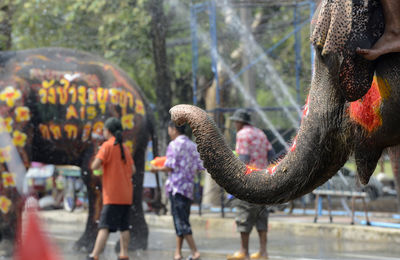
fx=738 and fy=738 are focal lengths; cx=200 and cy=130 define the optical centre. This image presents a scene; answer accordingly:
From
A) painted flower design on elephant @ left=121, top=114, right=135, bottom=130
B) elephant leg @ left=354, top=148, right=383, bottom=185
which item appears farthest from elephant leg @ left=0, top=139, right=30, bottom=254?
elephant leg @ left=354, top=148, right=383, bottom=185

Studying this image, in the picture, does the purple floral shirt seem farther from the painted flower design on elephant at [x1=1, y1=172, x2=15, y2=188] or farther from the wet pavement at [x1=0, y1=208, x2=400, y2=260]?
the painted flower design on elephant at [x1=1, y1=172, x2=15, y2=188]

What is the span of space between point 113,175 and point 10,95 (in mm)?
1722

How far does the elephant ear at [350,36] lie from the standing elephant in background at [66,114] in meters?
5.78

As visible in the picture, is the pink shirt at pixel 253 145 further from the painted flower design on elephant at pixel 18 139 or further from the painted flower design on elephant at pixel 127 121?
the painted flower design on elephant at pixel 18 139

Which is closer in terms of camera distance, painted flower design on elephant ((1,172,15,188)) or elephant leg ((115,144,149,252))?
painted flower design on elephant ((1,172,15,188))

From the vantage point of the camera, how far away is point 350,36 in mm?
2877

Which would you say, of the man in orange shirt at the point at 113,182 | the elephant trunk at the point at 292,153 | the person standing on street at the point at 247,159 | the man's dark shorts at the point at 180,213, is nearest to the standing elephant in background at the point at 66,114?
the man in orange shirt at the point at 113,182

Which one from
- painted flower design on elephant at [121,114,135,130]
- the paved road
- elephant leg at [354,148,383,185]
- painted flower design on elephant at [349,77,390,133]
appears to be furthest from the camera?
painted flower design on elephant at [121,114,135,130]

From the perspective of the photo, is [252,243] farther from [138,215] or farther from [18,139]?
[18,139]

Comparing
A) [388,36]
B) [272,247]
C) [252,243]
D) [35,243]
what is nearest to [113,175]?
[272,247]

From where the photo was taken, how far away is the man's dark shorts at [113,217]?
7449 mm

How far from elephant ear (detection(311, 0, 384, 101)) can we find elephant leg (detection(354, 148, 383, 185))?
313 mm

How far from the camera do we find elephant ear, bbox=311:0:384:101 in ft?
9.45

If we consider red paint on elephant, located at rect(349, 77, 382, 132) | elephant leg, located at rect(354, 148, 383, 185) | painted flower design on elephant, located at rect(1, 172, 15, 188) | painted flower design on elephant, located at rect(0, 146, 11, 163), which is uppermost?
red paint on elephant, located at rect(349, 77, 382, 132)
